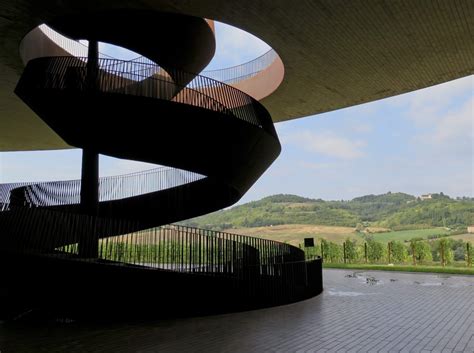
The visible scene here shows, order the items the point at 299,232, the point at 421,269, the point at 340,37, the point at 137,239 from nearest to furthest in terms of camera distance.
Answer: the point at 340,37, the point at 137,239, the point at 421,269, the point at 299,232

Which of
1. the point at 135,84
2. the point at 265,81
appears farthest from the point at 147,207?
the point at 265,81

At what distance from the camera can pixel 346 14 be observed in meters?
9.26

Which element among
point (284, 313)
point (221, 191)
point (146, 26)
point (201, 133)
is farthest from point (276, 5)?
point (284, 313)

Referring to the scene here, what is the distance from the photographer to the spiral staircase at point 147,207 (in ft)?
27.6

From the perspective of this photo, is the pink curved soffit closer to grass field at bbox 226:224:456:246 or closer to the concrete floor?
the concrete floor

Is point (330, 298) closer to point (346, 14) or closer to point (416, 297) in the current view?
point (416, 297)

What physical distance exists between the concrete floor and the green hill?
33.1 meters

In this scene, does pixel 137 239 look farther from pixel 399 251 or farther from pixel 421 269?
pixel 399 251

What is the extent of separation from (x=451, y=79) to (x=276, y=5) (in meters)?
7.24

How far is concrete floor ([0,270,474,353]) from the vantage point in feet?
19.8

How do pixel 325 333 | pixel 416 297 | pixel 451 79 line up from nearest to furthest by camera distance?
pixel 325 333 < pixel 416 297 < pixel 451 79

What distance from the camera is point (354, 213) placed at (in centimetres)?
5034

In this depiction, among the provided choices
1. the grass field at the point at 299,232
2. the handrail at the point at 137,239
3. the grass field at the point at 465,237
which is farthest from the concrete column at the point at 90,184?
the grass field at the point at 465,237

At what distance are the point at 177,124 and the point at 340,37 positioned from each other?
4569 millimetres
